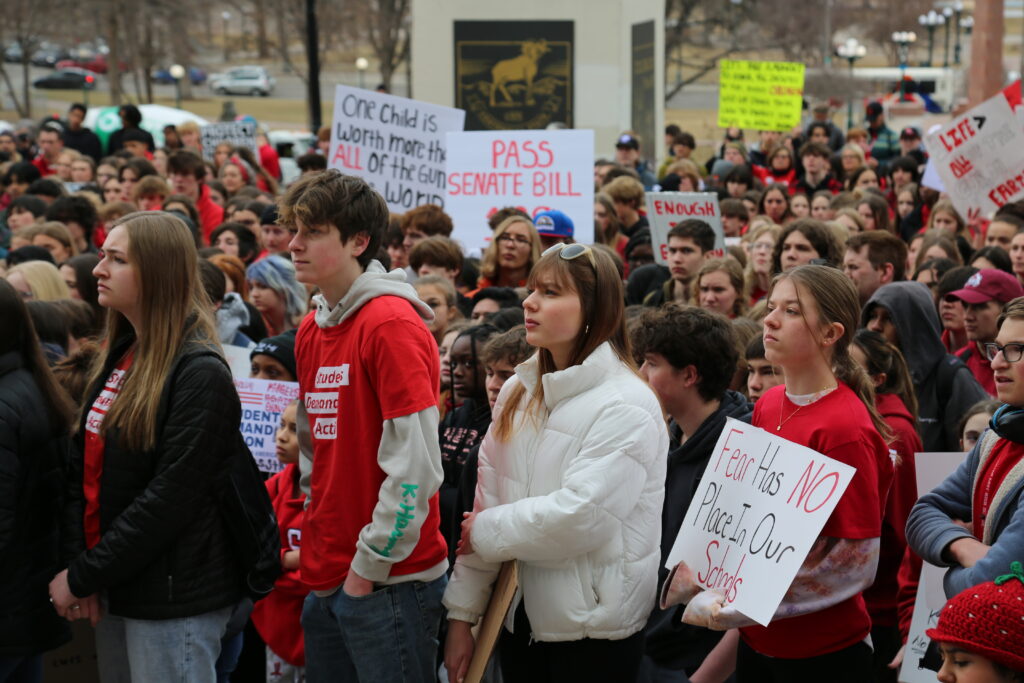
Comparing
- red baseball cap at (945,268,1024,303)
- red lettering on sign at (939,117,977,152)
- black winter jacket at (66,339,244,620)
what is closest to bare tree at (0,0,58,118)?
red lettering on sign at (939,117,977,152)

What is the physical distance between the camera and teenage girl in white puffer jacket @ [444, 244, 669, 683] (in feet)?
12.4

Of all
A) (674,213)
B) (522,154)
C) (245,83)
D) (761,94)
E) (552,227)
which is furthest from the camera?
(245,83)

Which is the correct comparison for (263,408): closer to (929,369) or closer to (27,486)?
(27,486)

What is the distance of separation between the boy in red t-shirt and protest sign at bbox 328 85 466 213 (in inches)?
256

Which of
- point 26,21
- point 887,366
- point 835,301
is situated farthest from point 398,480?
point 26,21

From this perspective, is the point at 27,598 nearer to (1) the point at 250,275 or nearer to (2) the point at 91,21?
(1) the point at 250,275

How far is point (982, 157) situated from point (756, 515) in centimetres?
692

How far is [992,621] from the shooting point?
2.98 meters

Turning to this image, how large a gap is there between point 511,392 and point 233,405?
2.86 feet

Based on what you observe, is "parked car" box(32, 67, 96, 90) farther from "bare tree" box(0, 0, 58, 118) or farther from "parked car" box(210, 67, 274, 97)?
"bare tree" box(0, 0, 58, 118)

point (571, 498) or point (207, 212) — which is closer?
point (571, 498)

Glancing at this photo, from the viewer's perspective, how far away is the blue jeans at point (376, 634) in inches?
154

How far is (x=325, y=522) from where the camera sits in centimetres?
399

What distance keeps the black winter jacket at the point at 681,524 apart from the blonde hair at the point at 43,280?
3598mm
